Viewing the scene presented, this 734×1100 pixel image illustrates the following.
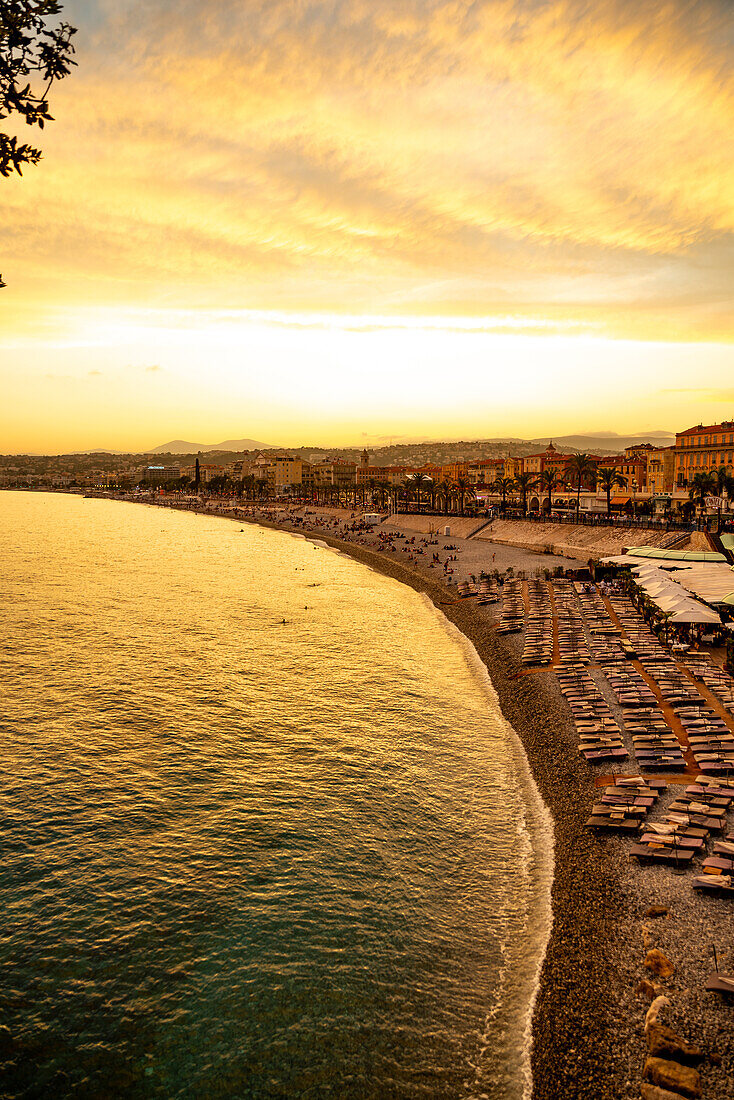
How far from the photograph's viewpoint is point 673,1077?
1036 cm

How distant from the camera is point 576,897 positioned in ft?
49.6

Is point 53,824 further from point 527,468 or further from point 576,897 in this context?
point 527,468

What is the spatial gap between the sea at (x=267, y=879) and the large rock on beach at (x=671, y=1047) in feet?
7.27

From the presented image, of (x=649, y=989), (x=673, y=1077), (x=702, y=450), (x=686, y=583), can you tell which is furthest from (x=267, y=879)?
(x=702, y=450)

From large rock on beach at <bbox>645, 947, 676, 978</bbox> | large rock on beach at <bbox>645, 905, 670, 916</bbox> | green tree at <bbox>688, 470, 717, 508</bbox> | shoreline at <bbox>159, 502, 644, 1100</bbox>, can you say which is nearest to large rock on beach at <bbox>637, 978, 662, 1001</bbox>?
large rock on beach at <bbox>645, 947, 676, 978</bbox>

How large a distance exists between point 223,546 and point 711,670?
82.2 m

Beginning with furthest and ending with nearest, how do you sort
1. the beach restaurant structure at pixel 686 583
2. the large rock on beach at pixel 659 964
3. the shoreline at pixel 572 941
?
the beach restaurant structure at pixel 686 583
the large rock on beach at pixel 659 964
the shoreline at pixel 572 941

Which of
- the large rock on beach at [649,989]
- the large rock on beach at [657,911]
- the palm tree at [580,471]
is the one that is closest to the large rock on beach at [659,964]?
the large rock on beach at [649,989]

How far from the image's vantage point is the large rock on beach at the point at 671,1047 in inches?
420

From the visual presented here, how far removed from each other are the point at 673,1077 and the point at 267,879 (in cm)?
1017

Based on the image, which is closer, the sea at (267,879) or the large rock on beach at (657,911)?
the sea at (267,879)

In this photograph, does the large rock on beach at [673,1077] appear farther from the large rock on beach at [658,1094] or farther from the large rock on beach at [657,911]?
the large rock on beach at [657,911]

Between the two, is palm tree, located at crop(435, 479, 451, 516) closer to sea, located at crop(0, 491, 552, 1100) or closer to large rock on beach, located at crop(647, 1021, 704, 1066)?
sea, located at crop(0, 491, 552, 1100)

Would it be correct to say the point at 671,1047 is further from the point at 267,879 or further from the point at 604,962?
the point at 267,879
